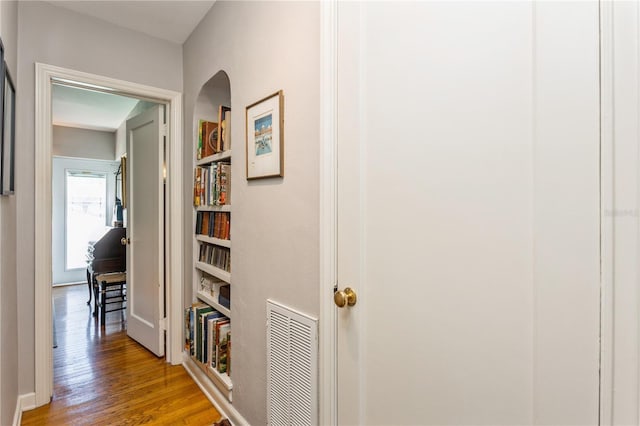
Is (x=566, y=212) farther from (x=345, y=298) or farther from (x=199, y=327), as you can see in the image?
(x=199, y=327)

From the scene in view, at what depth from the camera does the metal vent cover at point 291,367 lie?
1262mm

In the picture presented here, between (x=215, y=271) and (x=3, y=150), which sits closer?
(x=3, y=150)

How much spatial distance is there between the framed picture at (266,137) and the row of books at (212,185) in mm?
537

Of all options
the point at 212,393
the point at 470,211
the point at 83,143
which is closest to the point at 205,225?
the point at 212,393

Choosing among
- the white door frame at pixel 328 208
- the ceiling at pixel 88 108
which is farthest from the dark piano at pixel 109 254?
the white door frame at pixel 328 208

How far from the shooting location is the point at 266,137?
1566 mm

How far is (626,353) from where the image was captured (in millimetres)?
570

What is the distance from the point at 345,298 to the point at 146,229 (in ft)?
7.97

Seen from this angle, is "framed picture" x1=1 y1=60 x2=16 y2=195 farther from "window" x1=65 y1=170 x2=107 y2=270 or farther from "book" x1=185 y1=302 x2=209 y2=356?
"window" x1=65 y1=170 x2=107 y2=270

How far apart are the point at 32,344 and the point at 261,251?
1746mm

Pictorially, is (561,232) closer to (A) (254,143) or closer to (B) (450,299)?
(B) (450,299)

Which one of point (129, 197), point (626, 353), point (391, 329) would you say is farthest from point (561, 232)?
point (129, 197)

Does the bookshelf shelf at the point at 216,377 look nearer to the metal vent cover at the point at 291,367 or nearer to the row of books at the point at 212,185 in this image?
the metal vent cover at the point at 291,367

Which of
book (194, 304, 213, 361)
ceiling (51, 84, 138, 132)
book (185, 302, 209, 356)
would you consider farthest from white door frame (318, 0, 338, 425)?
ceiling (51, 84, 138, 132)
